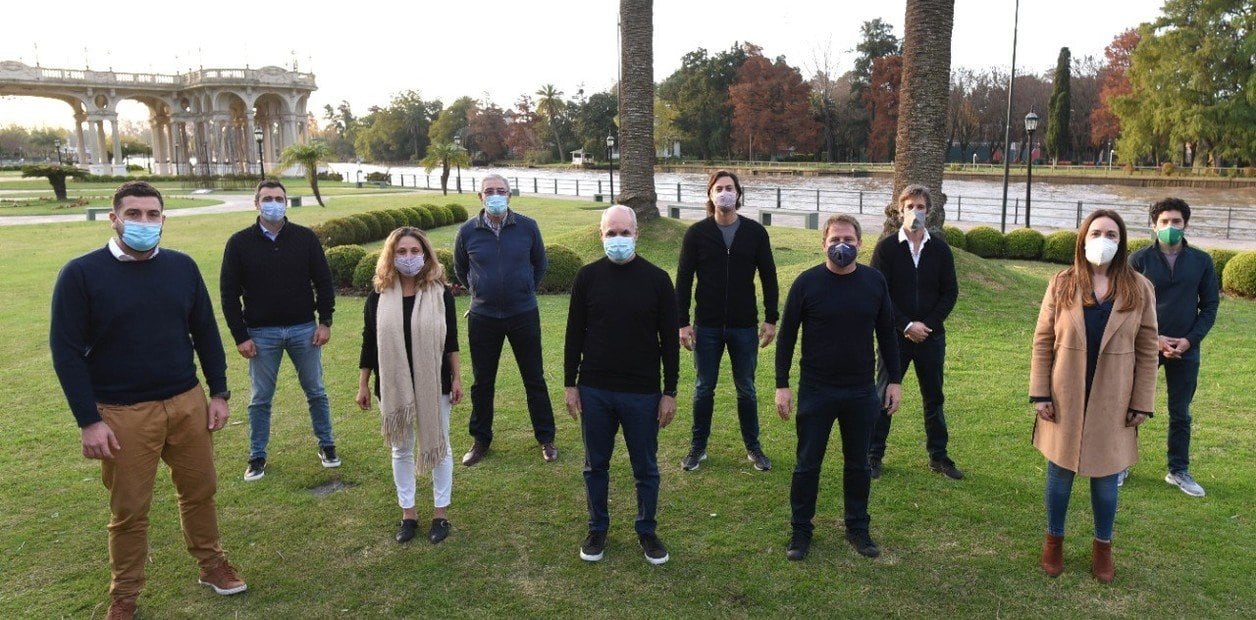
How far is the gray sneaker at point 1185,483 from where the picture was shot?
194 inches

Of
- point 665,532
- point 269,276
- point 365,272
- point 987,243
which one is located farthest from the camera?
point 987,243

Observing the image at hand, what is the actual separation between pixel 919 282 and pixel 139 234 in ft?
13.7

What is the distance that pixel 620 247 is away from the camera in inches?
159

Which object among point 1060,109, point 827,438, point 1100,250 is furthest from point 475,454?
point 1060,109

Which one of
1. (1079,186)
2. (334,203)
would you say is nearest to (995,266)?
(334,203)

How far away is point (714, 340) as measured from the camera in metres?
5.27

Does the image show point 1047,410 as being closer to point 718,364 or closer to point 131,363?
point 718,364

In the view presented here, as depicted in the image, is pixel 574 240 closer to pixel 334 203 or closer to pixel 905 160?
pixel 905 160

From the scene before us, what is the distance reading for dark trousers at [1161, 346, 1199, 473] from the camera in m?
5.00

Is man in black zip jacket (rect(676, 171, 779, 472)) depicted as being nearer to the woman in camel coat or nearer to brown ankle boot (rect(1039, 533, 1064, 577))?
the woman in camel coat

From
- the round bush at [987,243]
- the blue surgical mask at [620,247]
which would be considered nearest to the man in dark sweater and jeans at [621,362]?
the blue surgical mask at [620,247]

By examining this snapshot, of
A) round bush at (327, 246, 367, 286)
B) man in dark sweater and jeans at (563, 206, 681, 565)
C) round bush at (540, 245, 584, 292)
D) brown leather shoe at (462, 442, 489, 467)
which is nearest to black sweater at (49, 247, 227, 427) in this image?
man in dark sweater and jeans at (563, 206, 681, 565)

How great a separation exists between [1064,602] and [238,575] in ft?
13.0

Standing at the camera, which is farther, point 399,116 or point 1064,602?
point 399,116
